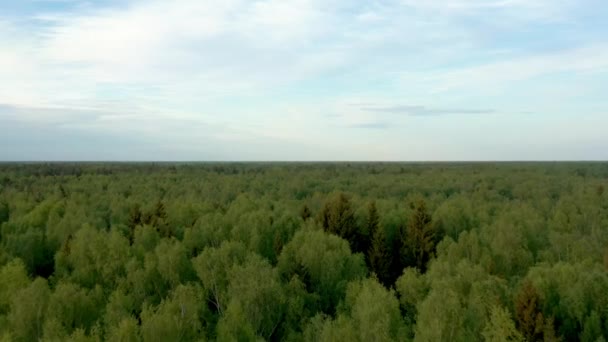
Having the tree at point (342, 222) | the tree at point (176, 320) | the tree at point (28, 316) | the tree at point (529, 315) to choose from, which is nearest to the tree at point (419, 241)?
the tree at point (342, 222)

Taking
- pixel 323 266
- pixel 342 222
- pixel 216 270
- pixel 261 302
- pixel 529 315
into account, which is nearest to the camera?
pixel 529 315

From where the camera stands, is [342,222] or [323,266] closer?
[323,266]

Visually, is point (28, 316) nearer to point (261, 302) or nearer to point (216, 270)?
point (216, 270)

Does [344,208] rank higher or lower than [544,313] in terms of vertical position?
higher

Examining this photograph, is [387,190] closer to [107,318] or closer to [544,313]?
[544,313]

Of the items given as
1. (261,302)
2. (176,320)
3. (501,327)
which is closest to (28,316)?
(176,320)

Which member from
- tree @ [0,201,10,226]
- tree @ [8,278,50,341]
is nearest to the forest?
tree @ [8,278,50,341]

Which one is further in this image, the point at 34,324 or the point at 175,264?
the point at 175,264

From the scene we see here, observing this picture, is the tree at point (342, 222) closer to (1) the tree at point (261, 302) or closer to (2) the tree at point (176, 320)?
(1) the tree at point (261, 302)

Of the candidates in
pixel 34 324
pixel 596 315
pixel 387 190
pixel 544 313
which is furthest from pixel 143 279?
pixel 387 190
